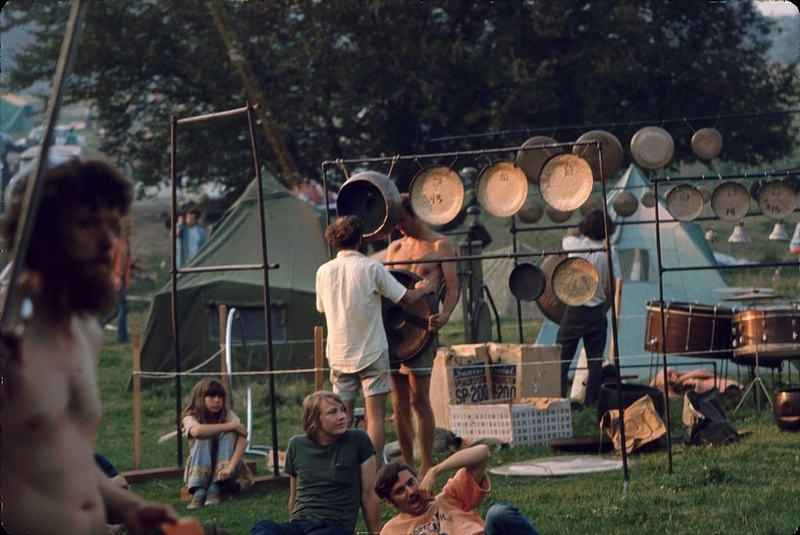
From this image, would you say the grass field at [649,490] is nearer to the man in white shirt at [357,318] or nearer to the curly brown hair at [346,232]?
the man in white shirt at [357,318]

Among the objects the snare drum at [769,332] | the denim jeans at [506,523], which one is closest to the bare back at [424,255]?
the snare drum at [769,332]

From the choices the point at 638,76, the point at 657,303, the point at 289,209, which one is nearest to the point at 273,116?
the point at 638,76

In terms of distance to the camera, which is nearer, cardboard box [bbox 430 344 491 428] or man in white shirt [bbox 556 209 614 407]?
cardboard box [bbox 430 344 491 428]

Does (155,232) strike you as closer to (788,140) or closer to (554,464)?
(788,140)

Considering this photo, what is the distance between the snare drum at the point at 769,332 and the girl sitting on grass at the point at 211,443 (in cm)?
420

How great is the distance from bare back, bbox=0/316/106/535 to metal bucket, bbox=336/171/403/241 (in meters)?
5.64

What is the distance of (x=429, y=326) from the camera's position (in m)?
8.27

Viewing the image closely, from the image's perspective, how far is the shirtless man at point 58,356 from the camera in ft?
8.89

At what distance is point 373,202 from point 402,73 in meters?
13.6

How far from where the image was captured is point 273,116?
22203 millimetres

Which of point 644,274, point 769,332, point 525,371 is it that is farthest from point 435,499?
point 644,274

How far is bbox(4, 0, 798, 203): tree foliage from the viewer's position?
22094mm

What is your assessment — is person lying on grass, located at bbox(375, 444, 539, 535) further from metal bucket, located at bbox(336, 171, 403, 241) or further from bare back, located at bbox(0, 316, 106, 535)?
bare back, located at bbox(0, 316, 106, 535)

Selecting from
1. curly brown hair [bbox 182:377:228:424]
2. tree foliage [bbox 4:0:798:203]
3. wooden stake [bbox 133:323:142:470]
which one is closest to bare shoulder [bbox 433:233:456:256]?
curly brown hair [bbox 182:377:228:424]
